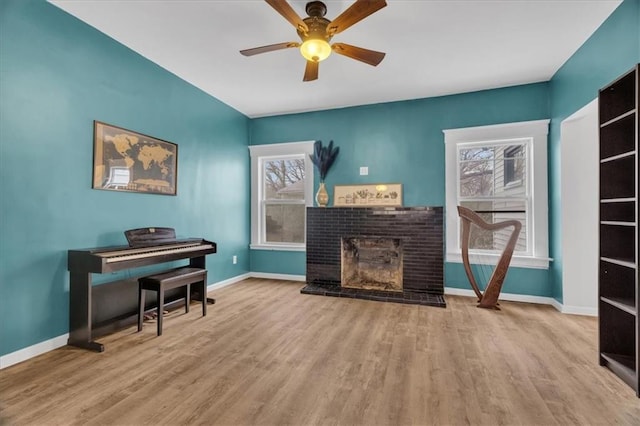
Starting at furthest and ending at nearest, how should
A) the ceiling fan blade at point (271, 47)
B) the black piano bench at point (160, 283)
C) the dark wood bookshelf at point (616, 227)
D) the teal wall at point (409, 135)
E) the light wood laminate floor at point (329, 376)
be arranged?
the teal wall at point (409, 135)
the black piano bench at point (160, 283)
the ceiling fan blade at point (271, 47)
the dark wood bookshelf at point (616, 227)
the light wood laminate floor at point (329, 376)

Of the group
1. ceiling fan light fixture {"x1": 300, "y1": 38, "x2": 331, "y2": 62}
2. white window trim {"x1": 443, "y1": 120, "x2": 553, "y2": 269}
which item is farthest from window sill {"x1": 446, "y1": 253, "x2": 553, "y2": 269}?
ceiling fan light fixture {"x1": 300, "y1": 38, "x2": 331, "y2": 62}

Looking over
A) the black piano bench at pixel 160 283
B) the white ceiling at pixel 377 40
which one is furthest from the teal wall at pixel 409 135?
the black piano bench at pixel 160 283

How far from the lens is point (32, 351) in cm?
227

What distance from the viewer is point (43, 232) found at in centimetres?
234

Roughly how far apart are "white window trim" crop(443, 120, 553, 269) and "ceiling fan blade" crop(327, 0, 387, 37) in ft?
8.27

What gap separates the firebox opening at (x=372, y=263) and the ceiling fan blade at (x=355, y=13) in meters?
2.83

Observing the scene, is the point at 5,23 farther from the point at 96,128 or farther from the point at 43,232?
the point at 43,232

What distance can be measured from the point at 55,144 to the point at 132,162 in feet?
2.22

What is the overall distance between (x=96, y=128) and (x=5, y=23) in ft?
2.81

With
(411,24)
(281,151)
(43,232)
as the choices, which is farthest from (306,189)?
(43,232)

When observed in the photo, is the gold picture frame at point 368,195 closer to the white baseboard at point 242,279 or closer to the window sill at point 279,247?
the window sill at point 279,247

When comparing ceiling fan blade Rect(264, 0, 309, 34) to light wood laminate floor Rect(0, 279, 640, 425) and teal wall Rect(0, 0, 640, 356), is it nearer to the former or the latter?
teal wall Rect(0, 0, 640, 356)

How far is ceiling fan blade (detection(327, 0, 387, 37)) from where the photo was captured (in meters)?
1.88

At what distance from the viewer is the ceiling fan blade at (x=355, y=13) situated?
6.17ft
